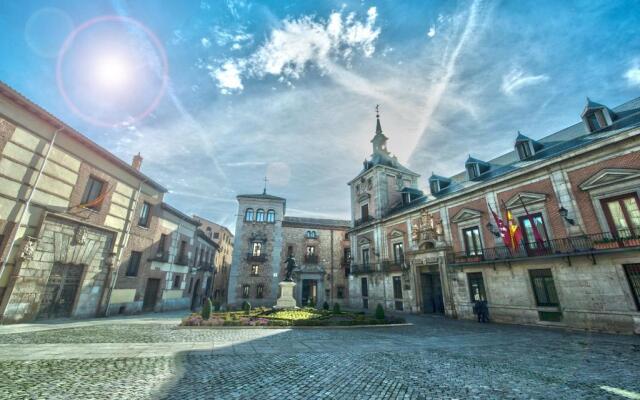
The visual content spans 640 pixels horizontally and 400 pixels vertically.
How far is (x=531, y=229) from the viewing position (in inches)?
614

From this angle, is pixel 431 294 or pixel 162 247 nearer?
pixel 162 247

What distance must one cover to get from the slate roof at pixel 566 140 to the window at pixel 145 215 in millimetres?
24613

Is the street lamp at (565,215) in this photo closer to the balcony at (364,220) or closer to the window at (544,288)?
the window at (544,288)

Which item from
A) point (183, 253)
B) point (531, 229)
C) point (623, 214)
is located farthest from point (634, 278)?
point (183, 253)

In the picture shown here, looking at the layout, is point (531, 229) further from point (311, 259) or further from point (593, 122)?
point (311, 259)

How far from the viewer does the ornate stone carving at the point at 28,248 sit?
10852 millimetres

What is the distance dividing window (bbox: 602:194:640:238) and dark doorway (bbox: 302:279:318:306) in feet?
90.0

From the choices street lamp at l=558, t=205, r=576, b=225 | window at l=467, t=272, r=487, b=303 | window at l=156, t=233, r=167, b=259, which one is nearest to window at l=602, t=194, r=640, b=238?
street lamp at l=558, t=205, r=576, b=225

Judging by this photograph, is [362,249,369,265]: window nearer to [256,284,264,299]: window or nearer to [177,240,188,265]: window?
[256,284,264,299]: window

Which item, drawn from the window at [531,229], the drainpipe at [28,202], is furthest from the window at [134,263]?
the window at [531,229]

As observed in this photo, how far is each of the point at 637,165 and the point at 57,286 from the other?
28.3 metres

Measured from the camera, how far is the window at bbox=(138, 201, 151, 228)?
18039 millimetres

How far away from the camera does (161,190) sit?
19.8 m

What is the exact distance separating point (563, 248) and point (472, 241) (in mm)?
5640
